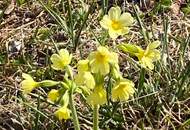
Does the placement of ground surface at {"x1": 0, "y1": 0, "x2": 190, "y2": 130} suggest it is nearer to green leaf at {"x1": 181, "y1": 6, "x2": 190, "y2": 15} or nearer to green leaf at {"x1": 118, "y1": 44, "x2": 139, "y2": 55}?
green leaf at {"x1": 181, "y1": 6, "x2": 190, "y2": 15}

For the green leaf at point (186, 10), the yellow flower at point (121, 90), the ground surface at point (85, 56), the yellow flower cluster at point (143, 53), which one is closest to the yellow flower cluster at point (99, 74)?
the yellow flower at point (121, 90)

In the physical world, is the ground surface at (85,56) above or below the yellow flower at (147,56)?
below

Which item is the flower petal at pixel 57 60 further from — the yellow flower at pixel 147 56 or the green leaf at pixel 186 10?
the green leaf at pixel 186 10

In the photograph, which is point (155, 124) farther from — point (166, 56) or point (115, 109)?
point (166, 56)

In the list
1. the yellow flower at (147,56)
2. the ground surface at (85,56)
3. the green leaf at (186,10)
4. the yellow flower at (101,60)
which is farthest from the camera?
the green leaf at (186,10)

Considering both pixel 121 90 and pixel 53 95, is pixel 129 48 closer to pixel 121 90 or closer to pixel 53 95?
pixel 121 90

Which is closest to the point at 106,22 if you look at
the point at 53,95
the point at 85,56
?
the point at 53,95
